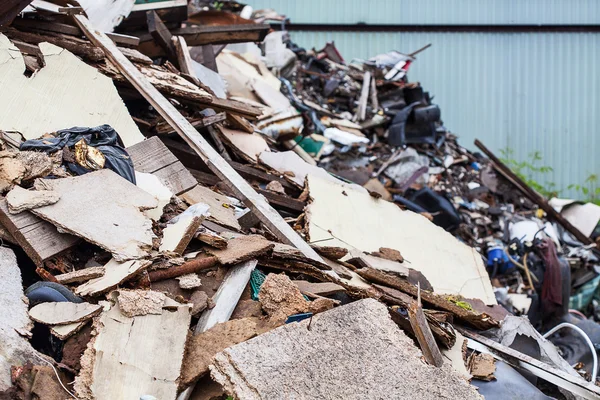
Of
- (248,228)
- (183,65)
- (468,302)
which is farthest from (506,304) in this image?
(183,65)

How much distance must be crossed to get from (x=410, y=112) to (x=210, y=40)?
3.45 m

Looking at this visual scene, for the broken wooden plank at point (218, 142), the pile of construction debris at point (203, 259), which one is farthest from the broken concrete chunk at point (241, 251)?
the broken wooden plank at point (218, 142)

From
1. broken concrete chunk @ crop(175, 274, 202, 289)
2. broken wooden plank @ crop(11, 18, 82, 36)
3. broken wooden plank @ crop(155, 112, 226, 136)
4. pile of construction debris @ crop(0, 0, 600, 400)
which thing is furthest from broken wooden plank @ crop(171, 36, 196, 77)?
broken concrete chunk @ crop(175, 274, 202, 289)


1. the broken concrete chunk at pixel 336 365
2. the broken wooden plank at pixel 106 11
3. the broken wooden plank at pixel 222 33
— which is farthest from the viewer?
the broken wooden plank at pixel 222 33

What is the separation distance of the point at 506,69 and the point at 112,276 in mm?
11161

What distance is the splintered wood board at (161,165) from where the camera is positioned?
455 centimetres

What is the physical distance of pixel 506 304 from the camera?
6.55 metres

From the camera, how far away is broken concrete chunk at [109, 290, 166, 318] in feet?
10.1

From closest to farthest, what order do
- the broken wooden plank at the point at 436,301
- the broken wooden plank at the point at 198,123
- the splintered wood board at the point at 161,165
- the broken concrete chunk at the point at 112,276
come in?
1. the broken concrete chunk at the point at 112,276
2. the broken wooden plank at the point at 436,301
3. the splintered wood board at the point at 161,165
4. the broken wooden plank at the point at 198,123

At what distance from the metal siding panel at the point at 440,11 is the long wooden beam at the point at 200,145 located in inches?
313

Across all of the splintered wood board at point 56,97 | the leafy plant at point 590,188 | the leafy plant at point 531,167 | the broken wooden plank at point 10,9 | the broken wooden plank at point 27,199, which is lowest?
the leafy plant at point 590,188

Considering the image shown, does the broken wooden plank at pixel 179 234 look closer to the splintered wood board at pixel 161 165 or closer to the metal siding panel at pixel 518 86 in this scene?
the splintered wood board at pixel 161 165

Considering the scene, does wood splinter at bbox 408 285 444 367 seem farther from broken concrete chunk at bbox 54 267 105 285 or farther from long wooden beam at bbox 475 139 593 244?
long wooden beam at bbox 475 139 593 244

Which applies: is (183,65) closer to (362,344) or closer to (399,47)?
(362,344)
